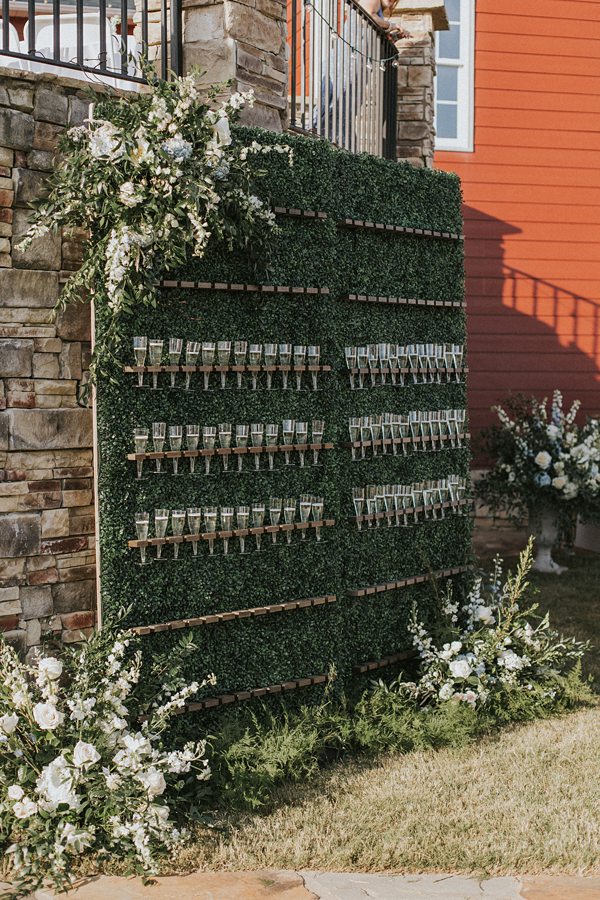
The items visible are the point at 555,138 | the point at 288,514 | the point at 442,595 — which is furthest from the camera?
the point at 555,138

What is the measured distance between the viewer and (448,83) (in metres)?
11.3

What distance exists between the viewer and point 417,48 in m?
8.12

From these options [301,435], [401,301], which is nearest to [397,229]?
[401,301]

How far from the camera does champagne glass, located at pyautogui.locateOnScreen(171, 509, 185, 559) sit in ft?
15.7

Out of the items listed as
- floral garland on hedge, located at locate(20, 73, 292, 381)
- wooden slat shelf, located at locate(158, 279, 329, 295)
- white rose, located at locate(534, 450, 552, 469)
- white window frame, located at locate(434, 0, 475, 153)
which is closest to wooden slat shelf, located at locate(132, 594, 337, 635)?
floral garland on hedge, located at locate(20, 73, 292, 381)

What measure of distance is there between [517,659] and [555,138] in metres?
7.56

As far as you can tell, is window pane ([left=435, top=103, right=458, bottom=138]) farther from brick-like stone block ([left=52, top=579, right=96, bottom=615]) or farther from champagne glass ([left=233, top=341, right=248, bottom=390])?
brick-like stone block ([left=52, top=579, right=96, bottom=615])

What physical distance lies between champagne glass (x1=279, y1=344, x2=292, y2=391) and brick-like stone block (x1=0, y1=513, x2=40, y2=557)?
1432mm

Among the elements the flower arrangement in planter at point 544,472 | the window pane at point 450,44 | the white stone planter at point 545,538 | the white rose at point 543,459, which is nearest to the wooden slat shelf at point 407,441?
the white rose at point 543,459

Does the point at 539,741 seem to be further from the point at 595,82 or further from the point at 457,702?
the point at 595,82

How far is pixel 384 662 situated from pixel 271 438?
1514mm

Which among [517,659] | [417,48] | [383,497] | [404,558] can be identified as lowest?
[517,659]

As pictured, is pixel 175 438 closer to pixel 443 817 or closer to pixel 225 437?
pixel 225 437

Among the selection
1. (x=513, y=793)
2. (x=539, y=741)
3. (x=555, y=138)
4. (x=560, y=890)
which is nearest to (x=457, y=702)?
(x=539, y=741)
